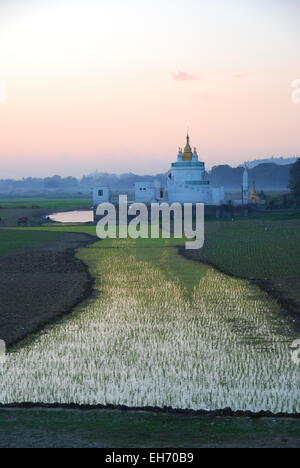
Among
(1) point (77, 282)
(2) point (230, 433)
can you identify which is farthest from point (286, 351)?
(1) point (77, 282)

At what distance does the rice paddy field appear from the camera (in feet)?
42.2

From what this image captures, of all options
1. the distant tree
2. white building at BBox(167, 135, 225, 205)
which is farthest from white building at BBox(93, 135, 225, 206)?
the distant tree

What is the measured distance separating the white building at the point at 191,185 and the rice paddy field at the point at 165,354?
53022 millimetres

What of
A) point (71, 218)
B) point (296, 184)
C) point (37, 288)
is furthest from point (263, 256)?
point (296, 184)

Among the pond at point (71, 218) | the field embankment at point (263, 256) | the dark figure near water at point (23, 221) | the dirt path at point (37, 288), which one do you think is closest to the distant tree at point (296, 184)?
the pond at point (71, 218)

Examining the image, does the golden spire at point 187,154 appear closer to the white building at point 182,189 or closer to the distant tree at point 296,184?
the white building at point 182,189

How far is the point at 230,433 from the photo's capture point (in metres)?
10.6

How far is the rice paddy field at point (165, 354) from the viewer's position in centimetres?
1288

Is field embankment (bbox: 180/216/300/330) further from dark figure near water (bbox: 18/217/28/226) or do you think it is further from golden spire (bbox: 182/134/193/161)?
golden spire (bbox: 182/134/193/161)

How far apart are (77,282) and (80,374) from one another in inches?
514

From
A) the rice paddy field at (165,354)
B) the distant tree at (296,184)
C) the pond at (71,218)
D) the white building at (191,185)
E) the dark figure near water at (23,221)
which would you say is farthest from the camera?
the distant tree at (296,184)

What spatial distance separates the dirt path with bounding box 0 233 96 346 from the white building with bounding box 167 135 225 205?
129 feet

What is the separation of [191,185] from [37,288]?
5447cm
